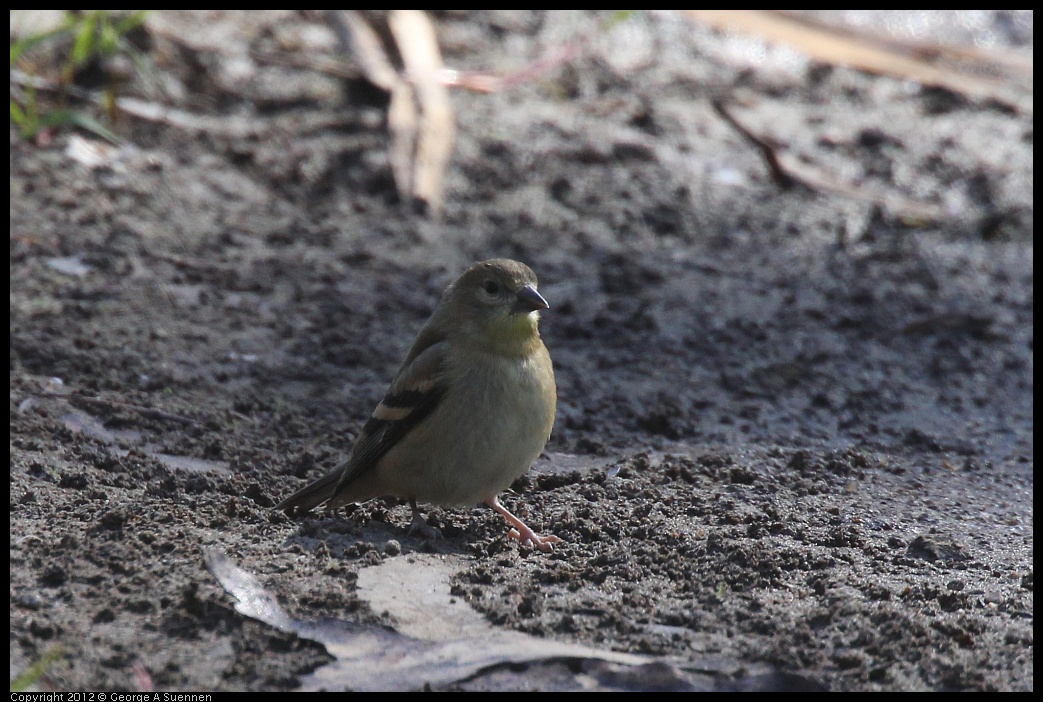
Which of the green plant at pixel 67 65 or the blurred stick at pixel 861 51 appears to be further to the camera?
the blurred stick at pixel 861 51

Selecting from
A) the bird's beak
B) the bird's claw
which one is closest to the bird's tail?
the bird's claw

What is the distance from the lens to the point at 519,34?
10.3 meters

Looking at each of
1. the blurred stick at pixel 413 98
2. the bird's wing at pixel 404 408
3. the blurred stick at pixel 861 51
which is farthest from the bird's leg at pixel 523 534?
the blurred stick at pixel 861 51

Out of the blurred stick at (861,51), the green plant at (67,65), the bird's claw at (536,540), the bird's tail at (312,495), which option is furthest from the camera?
the blurred stick at (861,51)

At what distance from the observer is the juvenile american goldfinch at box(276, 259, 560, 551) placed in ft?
15.4

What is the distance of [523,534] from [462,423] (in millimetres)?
514

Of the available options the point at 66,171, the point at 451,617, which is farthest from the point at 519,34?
the point at 451,617

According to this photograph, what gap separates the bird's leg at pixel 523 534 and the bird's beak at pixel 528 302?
82 cm

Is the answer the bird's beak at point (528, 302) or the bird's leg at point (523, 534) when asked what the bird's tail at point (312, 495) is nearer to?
the bird's leg at point (523, 534)

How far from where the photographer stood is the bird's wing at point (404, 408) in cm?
478

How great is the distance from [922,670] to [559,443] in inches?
97.4

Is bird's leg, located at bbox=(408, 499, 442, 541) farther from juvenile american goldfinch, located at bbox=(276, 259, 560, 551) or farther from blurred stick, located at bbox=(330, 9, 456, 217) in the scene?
blurred stick, located at bbox=(330, 9, 456, 217)

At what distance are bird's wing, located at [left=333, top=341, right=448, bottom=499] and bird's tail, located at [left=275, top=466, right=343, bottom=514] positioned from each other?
83mm

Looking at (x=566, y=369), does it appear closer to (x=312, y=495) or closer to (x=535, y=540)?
(x=535, y=540)
